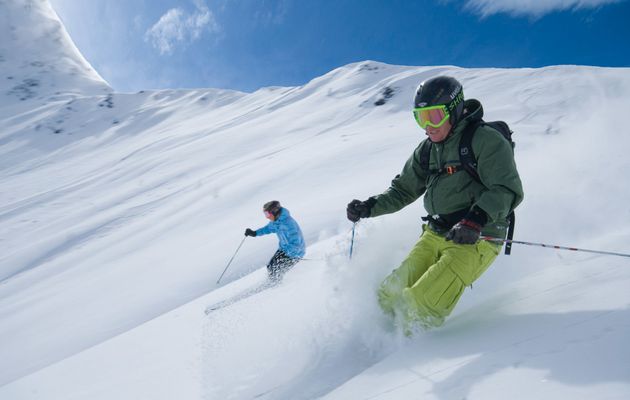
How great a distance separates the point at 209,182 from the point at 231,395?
1536cm

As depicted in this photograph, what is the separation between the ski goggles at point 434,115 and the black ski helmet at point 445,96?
3cm

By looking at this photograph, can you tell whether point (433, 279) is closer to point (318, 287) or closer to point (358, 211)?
point (358, 211)

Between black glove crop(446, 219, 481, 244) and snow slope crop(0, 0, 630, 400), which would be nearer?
snow slope crop(0, 0, 630, 400)

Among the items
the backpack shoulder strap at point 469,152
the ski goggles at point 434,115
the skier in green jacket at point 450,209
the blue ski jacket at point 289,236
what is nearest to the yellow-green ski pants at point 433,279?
the skier in green jacket at point 450,209

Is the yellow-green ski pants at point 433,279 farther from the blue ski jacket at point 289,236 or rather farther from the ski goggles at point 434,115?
the blue ski jacket at point 289,236

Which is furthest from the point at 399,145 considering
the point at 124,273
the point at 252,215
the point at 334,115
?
the point at 334,115

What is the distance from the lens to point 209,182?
1748 centimetres

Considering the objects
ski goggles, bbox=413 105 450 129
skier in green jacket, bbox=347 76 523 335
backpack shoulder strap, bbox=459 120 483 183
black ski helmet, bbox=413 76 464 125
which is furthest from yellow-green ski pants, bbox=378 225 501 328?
black ski helmet, bbox=413 76 464 125

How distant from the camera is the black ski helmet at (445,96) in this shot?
2906 millimetres

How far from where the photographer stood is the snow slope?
2.17 m

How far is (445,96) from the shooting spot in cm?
291

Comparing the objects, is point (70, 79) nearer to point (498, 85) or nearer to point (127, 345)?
point (498, 85)

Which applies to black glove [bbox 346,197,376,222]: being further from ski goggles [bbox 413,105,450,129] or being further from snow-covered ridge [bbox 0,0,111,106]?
snow-covered ridge [bbox 0,0,111,106]

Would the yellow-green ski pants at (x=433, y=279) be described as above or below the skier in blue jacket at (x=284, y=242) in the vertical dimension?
below
